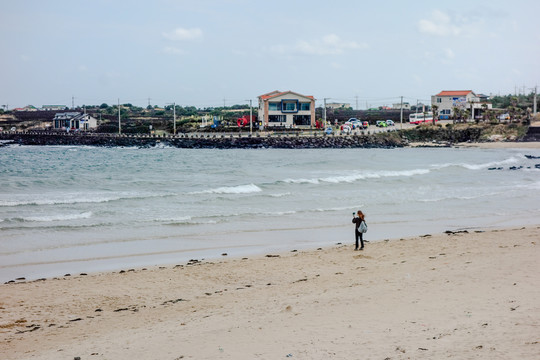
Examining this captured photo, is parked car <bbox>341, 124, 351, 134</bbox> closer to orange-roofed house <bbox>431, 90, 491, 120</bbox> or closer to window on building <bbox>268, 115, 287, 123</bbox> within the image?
window on building <bbox>268, 115, 287, 123</bbox>

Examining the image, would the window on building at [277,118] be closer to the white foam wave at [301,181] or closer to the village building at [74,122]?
the village building at [74,122]

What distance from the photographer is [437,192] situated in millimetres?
31359

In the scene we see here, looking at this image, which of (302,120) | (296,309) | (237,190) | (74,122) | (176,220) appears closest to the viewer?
(296,309)

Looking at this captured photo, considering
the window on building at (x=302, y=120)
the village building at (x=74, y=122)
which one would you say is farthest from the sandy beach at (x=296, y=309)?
the village building at (x=74, y=122)

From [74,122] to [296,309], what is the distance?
105 meters

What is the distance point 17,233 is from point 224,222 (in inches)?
290

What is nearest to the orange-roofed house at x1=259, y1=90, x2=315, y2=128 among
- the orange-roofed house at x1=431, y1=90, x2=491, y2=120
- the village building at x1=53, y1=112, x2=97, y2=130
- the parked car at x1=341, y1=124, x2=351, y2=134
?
the parked car at x1=341, y1=124, x2=351, y2=134

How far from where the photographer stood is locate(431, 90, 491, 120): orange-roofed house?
95688 mm

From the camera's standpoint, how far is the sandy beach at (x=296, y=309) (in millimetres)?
7508

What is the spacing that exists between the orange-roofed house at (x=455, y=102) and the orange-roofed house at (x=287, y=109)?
22724mm

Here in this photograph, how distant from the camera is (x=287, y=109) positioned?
8856 centimetres

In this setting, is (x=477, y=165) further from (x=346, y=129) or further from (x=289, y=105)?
(x=289, y=105)

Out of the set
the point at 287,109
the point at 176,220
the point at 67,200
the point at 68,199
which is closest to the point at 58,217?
the point at 176,220

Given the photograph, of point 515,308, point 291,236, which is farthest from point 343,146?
point 515,308
